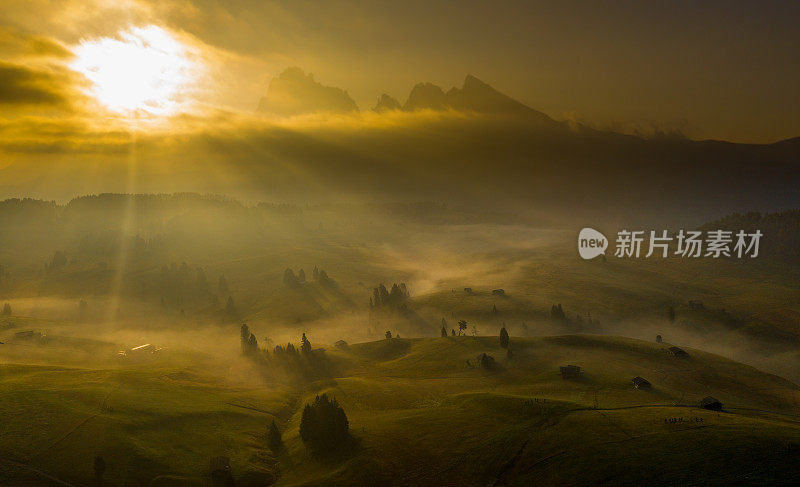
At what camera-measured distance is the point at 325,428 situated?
124 m

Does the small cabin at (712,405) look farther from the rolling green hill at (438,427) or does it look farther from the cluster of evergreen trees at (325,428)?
the cluster of evergreen trees at (325,428)

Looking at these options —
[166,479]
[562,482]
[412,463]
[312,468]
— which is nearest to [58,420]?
[166,479]

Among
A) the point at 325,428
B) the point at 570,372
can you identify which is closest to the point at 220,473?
the point at 325,428

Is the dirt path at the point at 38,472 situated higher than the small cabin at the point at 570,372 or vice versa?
the small cabin at the point at 570,372

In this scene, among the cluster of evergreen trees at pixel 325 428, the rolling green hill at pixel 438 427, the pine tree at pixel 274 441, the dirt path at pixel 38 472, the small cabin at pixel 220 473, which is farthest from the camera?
the pine tree at pixel 274 441

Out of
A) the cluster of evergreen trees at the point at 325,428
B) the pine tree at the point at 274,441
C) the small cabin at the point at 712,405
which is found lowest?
the pine tree at the point at 274,441

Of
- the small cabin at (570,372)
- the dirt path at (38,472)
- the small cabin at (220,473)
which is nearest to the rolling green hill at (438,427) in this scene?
the dirt path at (38,472)

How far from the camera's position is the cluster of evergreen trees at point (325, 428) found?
402 feet

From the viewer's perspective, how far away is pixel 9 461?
106 meters

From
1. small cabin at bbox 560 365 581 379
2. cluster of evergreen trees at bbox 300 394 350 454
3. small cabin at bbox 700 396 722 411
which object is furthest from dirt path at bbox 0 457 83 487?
small cabin at bbox 700 396 722 411

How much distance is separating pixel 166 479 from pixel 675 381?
165239mm

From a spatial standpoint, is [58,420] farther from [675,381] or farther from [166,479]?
[675,381]

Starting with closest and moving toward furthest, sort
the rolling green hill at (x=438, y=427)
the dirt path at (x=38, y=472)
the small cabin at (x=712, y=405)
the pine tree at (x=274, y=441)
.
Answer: the rolling green hill at (x=438, y=427) → the dirt path at (x=38, y=472) → the small cabin at (x=712, y=405) → the pine tree at (x=274, y=441)

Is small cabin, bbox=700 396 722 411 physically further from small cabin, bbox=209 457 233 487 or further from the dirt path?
the dirt path
